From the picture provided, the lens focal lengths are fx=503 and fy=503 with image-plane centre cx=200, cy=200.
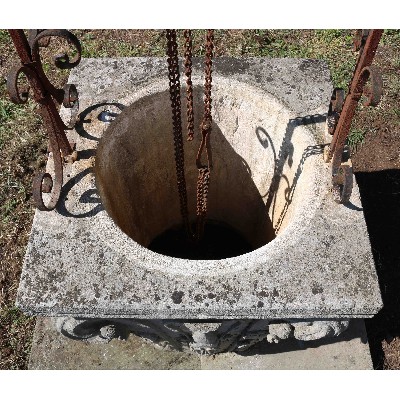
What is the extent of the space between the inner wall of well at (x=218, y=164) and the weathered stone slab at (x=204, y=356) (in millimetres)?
767

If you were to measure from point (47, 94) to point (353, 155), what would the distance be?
2904mm

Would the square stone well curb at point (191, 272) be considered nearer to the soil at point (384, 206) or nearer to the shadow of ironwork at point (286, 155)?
the shadow of ironwork at point (286, 155)

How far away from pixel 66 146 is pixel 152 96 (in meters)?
0.62

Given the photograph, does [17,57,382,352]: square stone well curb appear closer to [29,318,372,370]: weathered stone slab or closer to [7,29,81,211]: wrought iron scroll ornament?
[7,29,81,211]: wrought iron scroll ornament

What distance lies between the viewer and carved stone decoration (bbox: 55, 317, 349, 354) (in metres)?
2.62

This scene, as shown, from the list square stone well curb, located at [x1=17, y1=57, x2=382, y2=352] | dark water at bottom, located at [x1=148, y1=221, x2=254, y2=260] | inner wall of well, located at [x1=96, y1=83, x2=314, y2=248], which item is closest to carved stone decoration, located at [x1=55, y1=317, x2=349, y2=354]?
square stone well curb, located at [x1=17, y1=57, x2=382, y2=352]

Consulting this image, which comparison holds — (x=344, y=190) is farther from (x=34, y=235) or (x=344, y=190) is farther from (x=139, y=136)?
(x=34, y=235)

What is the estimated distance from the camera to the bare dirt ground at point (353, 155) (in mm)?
3707

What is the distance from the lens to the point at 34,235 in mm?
2395

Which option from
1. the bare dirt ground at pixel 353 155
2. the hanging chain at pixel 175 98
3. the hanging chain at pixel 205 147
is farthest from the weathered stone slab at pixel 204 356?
the hanging chain at pixel 175 98

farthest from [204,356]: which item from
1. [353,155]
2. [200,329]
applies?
[353,155]

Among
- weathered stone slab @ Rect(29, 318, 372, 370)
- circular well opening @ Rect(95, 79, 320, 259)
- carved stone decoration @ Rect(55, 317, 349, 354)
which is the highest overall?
circular well opening @ Rect(95, 79, 320, 259)

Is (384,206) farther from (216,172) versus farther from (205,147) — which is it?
(205,147)

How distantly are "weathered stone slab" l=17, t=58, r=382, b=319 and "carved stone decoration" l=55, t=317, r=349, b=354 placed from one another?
36 centimetres
